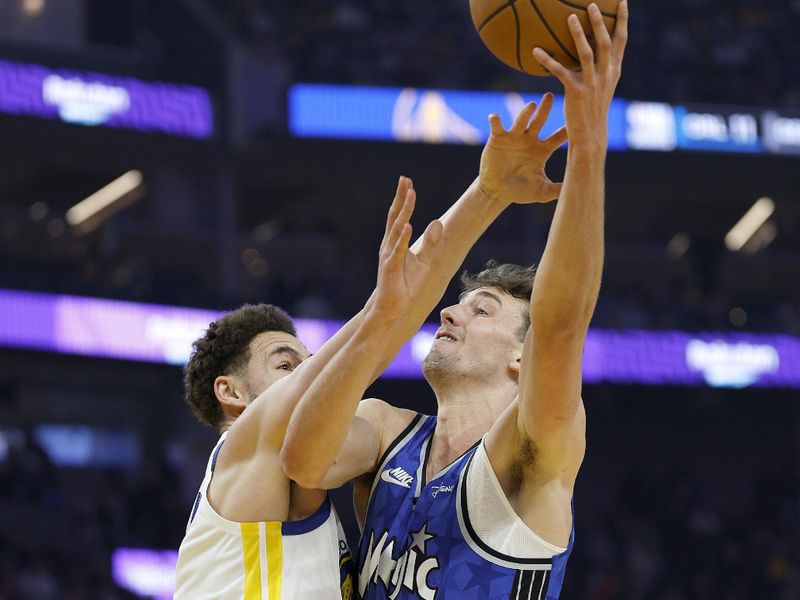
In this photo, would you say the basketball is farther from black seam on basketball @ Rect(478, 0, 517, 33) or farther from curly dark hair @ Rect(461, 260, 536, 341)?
curly dark hair @ Rect(461, 260, 536, 341)

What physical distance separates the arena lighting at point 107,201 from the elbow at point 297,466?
Answer: 1705cm

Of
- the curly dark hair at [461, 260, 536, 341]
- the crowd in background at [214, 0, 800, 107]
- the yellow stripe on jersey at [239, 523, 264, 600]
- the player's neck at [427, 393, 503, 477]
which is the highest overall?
the crowd in background at [214, 0, 800, 107]

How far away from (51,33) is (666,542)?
11.8 m

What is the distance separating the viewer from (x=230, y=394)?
3900mm

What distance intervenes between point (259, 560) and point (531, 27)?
1.64 metres

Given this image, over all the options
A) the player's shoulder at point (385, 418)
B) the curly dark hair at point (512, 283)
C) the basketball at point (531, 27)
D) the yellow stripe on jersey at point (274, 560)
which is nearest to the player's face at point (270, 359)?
the player's shoulder at point (385, 418)

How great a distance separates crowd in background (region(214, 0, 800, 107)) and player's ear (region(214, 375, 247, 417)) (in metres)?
15.2

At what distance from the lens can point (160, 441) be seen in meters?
18.8

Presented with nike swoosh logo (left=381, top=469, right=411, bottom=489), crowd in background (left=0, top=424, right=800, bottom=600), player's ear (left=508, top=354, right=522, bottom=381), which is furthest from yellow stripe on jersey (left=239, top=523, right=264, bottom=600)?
crowd in background (left=0, top=424, right=800, bottom=600)

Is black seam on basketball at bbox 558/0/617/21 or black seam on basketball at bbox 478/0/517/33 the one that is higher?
black seam on basketball at bbox 478/0/517/33

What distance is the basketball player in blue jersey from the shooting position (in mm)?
3018

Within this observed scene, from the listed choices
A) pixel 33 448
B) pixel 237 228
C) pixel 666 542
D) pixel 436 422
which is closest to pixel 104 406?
pixel 33 448

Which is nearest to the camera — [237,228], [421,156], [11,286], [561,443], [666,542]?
[561,443]

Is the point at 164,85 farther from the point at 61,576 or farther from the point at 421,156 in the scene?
the point at 61,576
